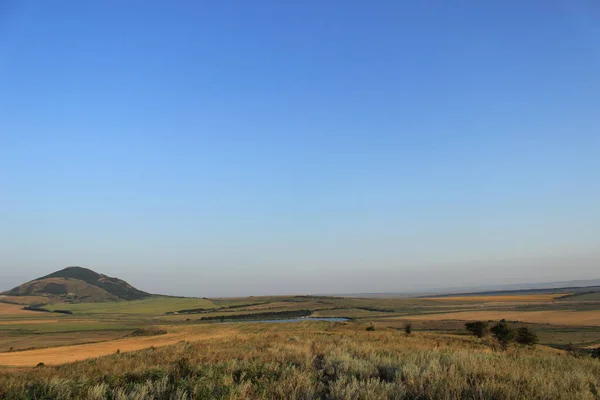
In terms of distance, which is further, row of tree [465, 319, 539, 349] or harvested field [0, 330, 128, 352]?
harvested field [0, 330, 128, 352]

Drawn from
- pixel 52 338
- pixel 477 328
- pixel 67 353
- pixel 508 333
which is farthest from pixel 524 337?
pixel 52 338

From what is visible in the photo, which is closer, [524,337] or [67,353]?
[67,353]

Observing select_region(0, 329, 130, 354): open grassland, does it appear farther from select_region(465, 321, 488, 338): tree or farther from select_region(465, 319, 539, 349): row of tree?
select_region(465, 319, 539, 349): row of tree

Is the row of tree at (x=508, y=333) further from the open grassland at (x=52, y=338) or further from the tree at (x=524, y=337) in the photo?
the open grassland at (x=52, y=338)

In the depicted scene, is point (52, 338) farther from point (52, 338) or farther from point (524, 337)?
point (524, 337)

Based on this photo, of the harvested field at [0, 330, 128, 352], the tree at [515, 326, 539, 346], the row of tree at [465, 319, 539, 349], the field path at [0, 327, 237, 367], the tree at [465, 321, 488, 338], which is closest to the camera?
the field path at [0, 327, 237, 367]

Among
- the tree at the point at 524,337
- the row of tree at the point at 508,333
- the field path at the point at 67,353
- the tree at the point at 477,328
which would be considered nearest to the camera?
the field path at the point at 67,353

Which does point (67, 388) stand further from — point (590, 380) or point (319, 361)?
point (590, 380)

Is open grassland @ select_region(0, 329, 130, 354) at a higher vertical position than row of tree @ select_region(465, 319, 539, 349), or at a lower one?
lower

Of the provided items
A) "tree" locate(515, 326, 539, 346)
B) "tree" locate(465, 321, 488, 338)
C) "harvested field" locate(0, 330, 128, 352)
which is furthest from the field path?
"tree" locate(515, 326, 539, 346)

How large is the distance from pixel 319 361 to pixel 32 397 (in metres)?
7.14

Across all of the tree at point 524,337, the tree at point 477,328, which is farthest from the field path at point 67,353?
the tree at point 524,337

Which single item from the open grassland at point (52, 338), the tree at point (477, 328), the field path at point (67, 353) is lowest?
the open grassland at point (52, 338)

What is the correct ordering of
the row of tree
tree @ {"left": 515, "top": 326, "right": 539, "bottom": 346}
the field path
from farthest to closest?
tree @ {"left": 515, "top": 326, "right": 539, "bottom": 346} < the row of tree < the field path
